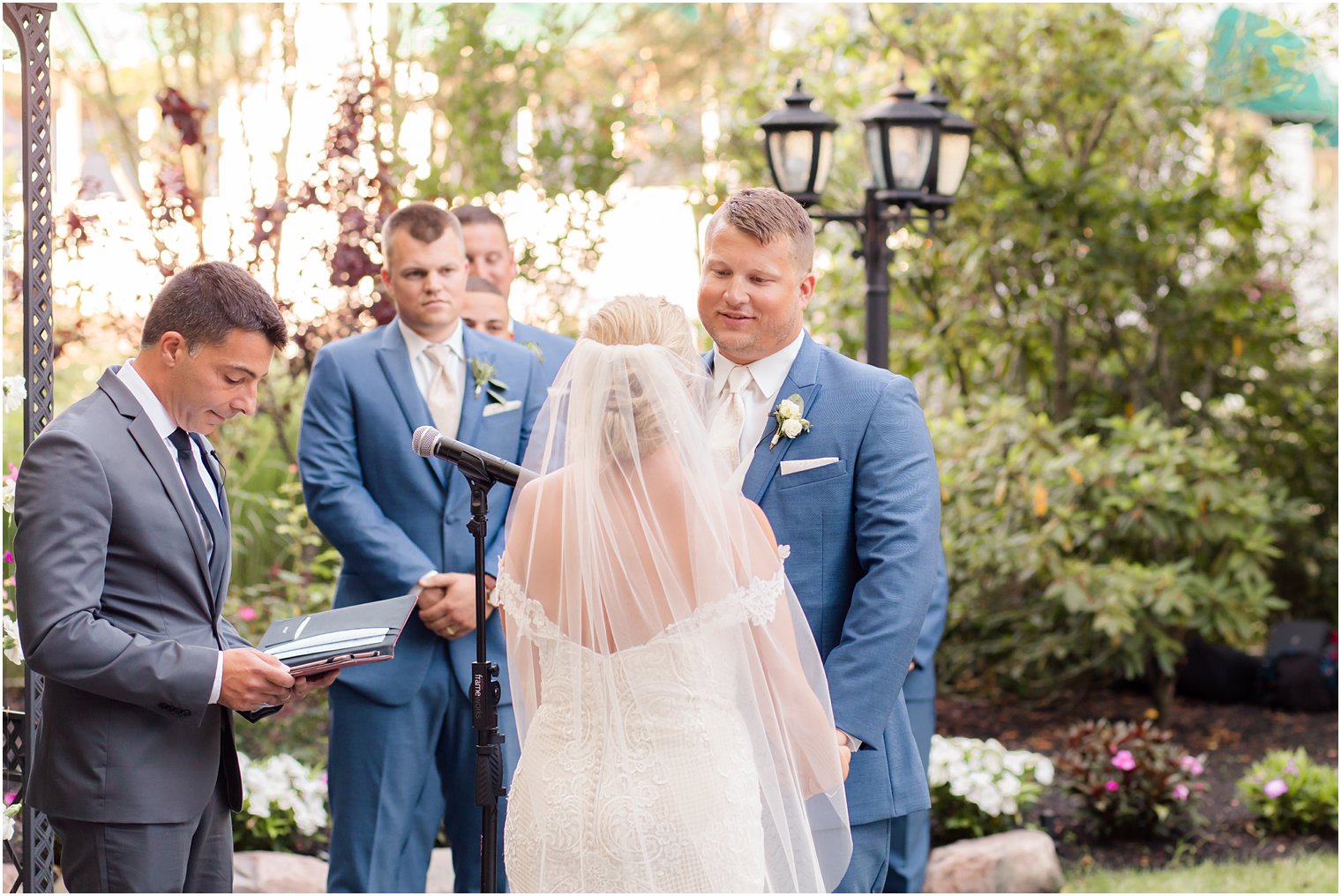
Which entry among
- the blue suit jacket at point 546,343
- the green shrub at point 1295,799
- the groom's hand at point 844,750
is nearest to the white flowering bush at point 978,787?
the green shrub at point 1295,799

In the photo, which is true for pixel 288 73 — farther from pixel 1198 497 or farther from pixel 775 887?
pixel 775 887

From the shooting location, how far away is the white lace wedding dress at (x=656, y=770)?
243cm

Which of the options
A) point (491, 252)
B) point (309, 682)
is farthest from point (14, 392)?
point (491, 252)

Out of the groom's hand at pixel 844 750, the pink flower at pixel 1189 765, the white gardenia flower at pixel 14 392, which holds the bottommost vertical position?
the pink flower at pixel 1189 765

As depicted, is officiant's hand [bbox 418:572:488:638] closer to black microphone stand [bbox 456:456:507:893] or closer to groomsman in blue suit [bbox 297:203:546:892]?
groomsman in blue suit [bbox 297:203:546:892]

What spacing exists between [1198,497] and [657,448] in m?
5.37

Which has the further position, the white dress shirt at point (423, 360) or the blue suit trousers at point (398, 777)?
the white dress shirt at point (423, 360)

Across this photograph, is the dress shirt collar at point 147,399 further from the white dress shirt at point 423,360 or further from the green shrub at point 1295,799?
the green shrub at point 1295,799

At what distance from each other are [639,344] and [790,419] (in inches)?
20.7

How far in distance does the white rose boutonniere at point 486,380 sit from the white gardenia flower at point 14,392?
1214mm

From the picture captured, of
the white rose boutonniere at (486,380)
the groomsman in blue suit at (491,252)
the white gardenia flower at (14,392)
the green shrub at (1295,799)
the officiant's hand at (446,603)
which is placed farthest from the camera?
the green shrub at (1295,799)

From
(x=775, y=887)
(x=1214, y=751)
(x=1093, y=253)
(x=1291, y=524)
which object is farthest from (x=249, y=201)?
(x=1291, y=524)

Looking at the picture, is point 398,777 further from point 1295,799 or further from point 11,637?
point 1295,799

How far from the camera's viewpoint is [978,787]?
224 inches
